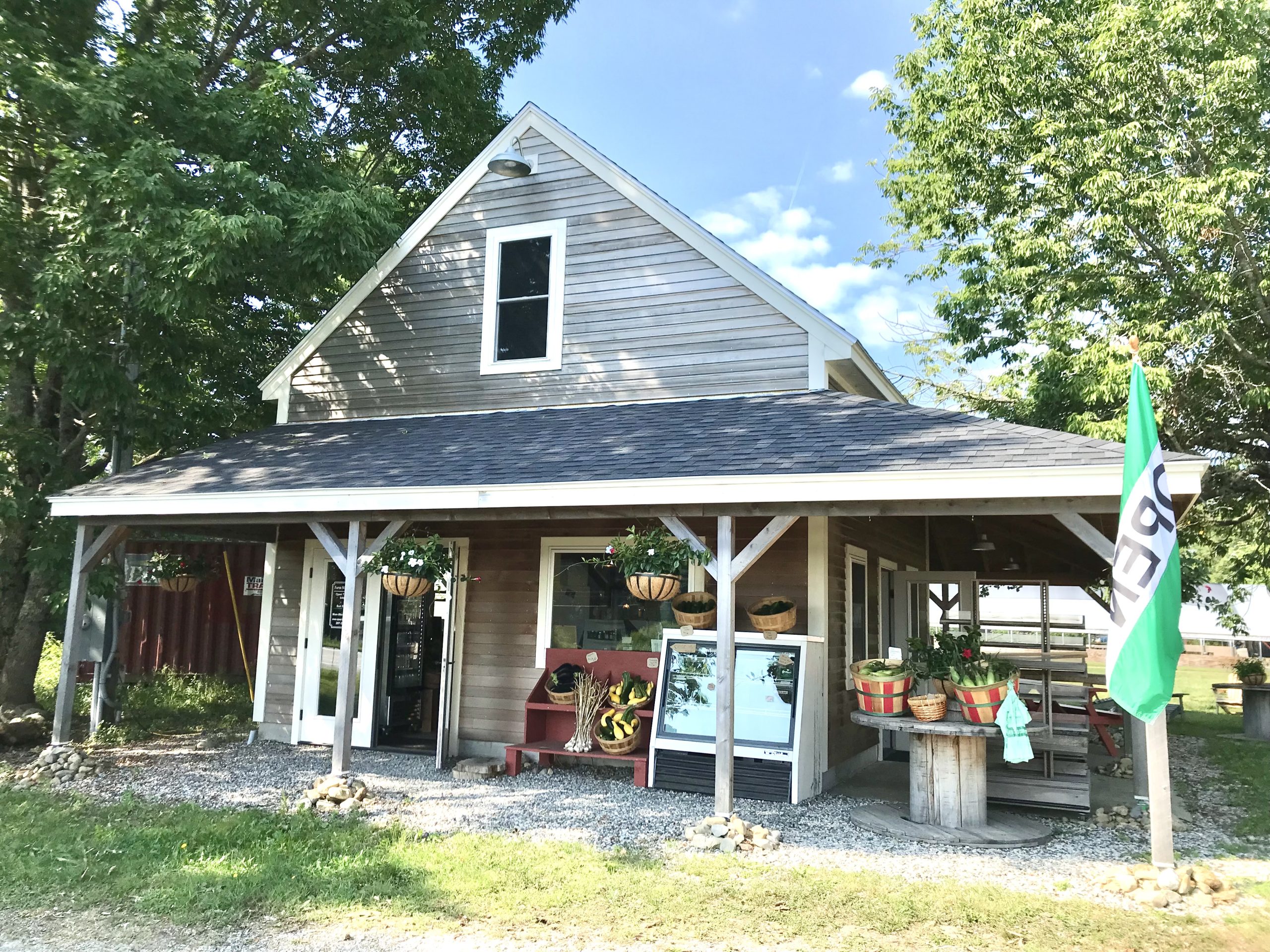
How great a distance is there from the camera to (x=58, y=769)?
8.32 metres

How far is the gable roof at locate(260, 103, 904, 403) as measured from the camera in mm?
9086

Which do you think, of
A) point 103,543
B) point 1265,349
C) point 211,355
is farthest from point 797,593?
point 1265,349

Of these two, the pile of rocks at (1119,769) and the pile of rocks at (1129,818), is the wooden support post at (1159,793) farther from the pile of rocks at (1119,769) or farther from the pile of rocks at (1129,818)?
the pile of rocks at (1119,769)

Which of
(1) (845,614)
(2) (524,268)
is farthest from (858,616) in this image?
(2) (524,268)

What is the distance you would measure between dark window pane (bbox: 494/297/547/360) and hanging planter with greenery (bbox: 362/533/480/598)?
10.2 ft

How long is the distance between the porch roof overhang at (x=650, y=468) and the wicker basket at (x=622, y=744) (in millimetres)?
2181

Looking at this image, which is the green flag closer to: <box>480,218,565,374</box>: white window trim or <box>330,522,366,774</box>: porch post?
<box>330,522,366,774</box>: porch post

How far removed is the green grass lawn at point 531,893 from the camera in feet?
14.8

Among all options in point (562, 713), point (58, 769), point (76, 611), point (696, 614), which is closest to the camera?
point (696, 614)

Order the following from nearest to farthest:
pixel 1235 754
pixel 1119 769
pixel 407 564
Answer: pixel 407 564 < pixel 1119 769 < pixel 1235 754

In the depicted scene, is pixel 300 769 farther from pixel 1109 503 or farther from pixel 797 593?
pixel 1109 503

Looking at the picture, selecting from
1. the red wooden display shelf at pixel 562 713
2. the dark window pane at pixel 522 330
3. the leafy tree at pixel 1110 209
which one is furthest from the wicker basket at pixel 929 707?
the leafy tree at pixel 1110 209

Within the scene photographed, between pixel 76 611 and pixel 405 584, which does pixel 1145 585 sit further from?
pixel 76 611

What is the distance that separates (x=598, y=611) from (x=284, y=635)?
155 inches
